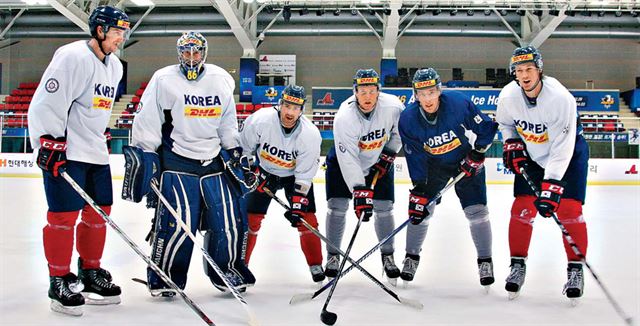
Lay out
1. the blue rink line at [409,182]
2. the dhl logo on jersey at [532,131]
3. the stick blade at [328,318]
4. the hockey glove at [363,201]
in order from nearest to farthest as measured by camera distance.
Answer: the stick blade at [328,318], the dhl logo on jersey at [532,131], the hockey glove at [363,201], the blue rink line at [409,182]

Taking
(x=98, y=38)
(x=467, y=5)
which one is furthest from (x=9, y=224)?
(x=467, y=5)

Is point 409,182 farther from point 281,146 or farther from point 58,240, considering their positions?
point 58,240

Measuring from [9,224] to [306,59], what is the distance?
41.6 feet

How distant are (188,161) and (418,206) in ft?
3.93

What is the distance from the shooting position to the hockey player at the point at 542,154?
8.73ft

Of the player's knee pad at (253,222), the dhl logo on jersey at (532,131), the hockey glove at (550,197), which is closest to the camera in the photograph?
the hockey glove at (550,197)

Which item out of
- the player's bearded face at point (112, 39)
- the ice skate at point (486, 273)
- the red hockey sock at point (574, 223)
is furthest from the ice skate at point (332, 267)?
the player's bearded face at point (112, 39)

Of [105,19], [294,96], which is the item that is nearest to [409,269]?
[294,96]

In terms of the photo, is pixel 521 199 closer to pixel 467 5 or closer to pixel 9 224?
pixel 9 224

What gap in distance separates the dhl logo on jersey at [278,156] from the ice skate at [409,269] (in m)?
0.84

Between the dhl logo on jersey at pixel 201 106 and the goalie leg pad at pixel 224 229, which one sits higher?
the dhl logo on jersey at pixel 201 106

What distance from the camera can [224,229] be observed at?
284 cm

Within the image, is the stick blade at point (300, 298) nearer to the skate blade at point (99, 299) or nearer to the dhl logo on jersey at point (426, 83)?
the skate blade at point (99, 299)

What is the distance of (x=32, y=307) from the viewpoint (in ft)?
8.42
